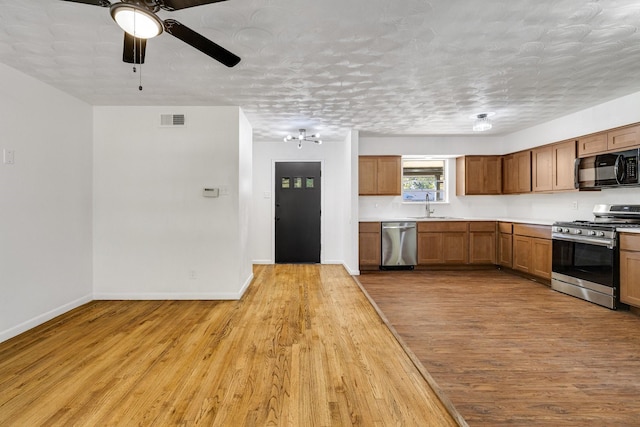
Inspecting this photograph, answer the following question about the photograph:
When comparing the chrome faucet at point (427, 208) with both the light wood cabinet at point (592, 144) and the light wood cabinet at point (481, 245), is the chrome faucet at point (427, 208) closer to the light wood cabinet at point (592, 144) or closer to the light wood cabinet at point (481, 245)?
the light wood cabinet at point (481, 245)

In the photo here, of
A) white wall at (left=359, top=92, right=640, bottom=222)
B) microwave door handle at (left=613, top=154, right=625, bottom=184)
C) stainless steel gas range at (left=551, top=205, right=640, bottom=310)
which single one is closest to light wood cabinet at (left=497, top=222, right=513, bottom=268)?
white wall at (left=359, top=92, right=640, bottom=222)

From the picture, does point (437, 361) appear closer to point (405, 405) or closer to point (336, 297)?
point (405, 405)

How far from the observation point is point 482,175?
19.2 ft

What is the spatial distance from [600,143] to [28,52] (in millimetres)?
6233

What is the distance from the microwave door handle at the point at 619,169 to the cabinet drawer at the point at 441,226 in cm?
219

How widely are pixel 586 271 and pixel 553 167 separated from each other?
1.69 m

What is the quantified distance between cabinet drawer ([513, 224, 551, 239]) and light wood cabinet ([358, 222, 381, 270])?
89.1 inches

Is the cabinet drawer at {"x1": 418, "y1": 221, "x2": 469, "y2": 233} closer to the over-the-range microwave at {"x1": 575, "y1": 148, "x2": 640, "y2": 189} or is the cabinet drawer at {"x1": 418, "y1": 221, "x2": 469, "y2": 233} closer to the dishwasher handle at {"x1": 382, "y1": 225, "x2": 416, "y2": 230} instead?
the dishwasher handle at {"x1": 382, "y1": 225, "x2": 416, "y2": 230}

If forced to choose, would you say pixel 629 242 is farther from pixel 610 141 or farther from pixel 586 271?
pixel 610 141

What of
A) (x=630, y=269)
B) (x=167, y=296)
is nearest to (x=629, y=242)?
(x=630, y=269)

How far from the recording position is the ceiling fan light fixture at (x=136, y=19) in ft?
4.93

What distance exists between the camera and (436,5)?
1979 mm

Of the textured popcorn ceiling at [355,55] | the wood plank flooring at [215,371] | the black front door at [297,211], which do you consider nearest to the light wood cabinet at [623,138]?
the textured popcorn ceiling at [355,55]

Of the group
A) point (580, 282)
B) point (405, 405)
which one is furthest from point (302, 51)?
point (580, 282)
